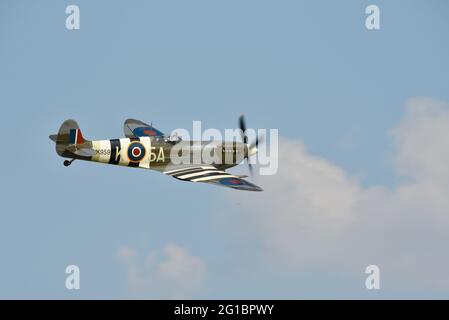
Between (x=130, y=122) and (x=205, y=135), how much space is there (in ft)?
17.7

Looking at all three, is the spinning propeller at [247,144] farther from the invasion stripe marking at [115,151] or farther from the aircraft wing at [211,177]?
the invasion stripe marking at [115,151]

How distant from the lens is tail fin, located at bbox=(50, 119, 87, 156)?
1770 inches

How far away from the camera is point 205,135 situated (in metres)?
47.4

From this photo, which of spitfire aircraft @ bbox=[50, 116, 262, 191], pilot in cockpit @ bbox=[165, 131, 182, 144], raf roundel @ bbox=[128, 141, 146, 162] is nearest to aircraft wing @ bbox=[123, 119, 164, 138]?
spitfire aircraft @ bbox=[50, 116, 262, 191]

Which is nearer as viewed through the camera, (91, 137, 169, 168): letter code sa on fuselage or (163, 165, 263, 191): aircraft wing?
(163, 165, 263, 191): aircraft wing

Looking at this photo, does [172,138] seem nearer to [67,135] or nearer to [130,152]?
[130,152]

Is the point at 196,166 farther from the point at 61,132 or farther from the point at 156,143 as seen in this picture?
the point at 61,132

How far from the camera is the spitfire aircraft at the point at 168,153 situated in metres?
45.1

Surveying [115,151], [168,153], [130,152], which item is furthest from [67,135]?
[168,153]

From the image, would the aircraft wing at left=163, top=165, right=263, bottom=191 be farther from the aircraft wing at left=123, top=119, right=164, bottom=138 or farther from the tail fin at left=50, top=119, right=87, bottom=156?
the tail fin at left=50, top=119, right=87, bottom=156

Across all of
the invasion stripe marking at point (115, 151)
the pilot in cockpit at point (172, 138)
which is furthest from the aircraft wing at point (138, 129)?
the invasion stripe marking at point (115, 151)

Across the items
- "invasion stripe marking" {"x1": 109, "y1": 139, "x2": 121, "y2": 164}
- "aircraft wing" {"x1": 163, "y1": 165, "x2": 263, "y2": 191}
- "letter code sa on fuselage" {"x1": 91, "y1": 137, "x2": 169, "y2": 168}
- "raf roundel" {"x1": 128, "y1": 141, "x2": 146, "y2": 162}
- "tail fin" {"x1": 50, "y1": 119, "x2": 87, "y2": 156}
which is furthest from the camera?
"raf roundel" {"x1": 128, "y1": 141, "x2": 146, "y2": 162}

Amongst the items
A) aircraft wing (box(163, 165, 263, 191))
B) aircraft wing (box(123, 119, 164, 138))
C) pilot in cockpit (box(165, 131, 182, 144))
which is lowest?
aircraft wing (box(163, 165, 263, 191))
